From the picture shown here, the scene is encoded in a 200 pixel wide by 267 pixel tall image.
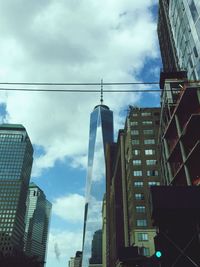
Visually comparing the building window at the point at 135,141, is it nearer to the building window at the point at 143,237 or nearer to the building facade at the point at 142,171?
the building facade at the point at 142,171

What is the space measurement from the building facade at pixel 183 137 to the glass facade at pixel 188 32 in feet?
12.0

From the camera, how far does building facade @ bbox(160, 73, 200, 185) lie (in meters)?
33.9

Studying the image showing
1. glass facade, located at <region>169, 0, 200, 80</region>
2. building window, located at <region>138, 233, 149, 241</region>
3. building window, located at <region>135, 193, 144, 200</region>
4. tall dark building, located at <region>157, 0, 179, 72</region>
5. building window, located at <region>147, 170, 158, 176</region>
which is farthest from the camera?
building window, located at <region>147, 170, 158, 176</region>

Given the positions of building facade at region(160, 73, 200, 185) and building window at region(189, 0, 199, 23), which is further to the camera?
building window at region(189, 0, 199, 23)

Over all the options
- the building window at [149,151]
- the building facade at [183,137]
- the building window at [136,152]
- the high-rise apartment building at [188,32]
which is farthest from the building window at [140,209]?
the high-rise apartment building at [188,32]

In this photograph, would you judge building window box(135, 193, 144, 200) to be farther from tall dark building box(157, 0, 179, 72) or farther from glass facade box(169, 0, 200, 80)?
glass facade box(169, 0, 200, 80)

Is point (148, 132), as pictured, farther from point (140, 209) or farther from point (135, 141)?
point (140, 209)

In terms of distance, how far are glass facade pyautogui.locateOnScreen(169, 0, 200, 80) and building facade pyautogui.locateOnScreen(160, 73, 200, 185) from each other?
364 centimetres

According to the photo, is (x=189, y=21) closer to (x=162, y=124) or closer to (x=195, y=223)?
(x=162, y=124)

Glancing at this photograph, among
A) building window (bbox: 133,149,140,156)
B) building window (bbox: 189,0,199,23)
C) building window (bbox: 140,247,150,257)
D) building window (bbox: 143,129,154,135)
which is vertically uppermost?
building window (bbox: 143,129,154,135)

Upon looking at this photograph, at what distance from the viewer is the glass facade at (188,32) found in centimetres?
3712

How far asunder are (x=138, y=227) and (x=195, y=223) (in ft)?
245

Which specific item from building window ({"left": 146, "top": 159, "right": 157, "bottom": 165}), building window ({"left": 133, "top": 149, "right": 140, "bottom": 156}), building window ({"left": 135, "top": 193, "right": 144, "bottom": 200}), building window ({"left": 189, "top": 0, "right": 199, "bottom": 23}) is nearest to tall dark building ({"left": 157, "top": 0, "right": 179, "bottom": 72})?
building window ({"left": 189, "top": 0, "right": 199, "bottom": 23})

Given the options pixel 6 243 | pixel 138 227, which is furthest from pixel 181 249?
pixel 6 243
